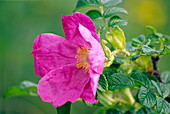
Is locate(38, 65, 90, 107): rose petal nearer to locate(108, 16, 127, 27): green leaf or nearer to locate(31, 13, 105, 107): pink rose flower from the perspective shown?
locate(31, 13, 105, 107): pink rose flower

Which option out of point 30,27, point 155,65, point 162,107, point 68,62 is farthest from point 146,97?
point 30,27

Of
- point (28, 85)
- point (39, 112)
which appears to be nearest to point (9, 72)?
point (39, 112)

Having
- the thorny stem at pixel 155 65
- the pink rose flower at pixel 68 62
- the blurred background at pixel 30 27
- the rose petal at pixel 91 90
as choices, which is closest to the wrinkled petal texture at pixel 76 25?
the pink rose flower at pixel 68 62

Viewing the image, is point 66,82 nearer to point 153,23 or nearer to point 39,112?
point 39,112

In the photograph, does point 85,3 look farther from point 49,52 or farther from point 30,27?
point 30,27

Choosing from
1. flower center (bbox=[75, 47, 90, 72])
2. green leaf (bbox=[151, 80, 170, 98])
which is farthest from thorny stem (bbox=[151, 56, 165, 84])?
flower center (bbox=[75, 47, 90, 72])

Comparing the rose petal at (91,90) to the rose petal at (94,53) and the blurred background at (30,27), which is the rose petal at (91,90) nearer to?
the rose petal at (94,53)

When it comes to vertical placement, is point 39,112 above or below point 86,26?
Result: below
